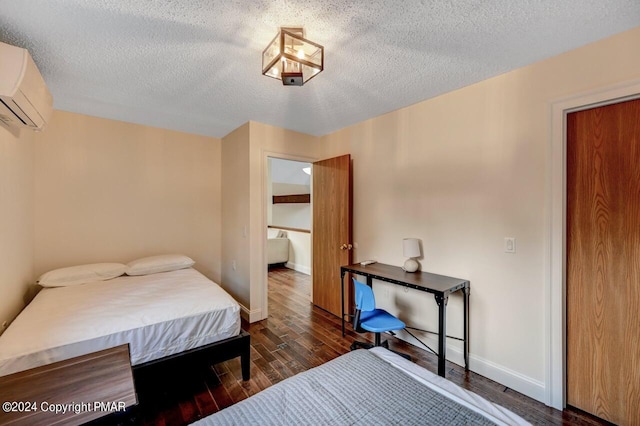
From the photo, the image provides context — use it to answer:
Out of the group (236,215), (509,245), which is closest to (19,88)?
(236,215)

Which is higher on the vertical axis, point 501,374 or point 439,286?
point 439,286

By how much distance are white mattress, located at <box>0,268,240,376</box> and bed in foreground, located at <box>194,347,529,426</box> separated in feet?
3.70

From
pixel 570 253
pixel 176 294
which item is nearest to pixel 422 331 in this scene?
pixel 570 253

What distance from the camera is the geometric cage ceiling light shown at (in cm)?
148

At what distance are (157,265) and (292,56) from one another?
8.94 feet

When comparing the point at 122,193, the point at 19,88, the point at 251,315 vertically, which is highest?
the point at 19,88

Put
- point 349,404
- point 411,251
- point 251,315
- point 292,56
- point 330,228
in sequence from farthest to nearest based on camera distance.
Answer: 1. point 330,228
2. point 251,315
3. point 411,251
4. point 292,56
5. point 349,404

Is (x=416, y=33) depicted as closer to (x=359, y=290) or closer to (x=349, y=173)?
(x=349, y=173)

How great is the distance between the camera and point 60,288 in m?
2.44

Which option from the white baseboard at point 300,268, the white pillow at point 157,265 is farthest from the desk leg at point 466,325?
the white baseboard at point 300,268

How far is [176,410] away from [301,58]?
8.07 ft

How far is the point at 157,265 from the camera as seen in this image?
3.00 metres

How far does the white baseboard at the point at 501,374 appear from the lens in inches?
75.5

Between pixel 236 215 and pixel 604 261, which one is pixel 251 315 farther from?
pixel 604 261
